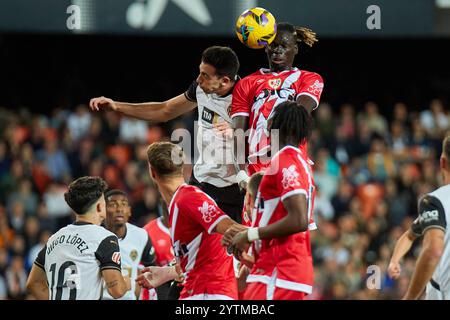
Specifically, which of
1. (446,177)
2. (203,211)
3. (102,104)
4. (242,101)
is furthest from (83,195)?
(446,177)

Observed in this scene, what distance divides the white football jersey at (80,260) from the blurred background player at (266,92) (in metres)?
1.41

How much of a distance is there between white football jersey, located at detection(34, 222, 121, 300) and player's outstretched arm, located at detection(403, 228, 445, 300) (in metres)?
2.29

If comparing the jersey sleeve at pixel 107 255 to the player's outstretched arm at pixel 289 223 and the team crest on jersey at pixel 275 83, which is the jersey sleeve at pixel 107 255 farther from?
the team crest on jersey at pixel 275 83

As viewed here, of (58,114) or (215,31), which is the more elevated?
(215,31)

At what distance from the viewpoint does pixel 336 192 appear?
17.2 meters

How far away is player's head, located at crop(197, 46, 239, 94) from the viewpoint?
8336 mm

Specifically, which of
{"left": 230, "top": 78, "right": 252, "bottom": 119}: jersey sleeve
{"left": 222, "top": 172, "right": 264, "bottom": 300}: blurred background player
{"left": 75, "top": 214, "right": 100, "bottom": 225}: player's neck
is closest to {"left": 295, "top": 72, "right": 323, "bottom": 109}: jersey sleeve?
{"left": 230, "top": 78, "right": 252, "bottom": 119}: jersey sleeve

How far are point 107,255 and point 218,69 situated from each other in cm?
188

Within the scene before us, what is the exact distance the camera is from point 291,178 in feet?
21.8

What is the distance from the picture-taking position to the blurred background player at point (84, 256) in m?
7.66

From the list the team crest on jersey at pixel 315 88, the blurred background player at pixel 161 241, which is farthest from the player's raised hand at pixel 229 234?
the blurred background player at pixel 161 241
